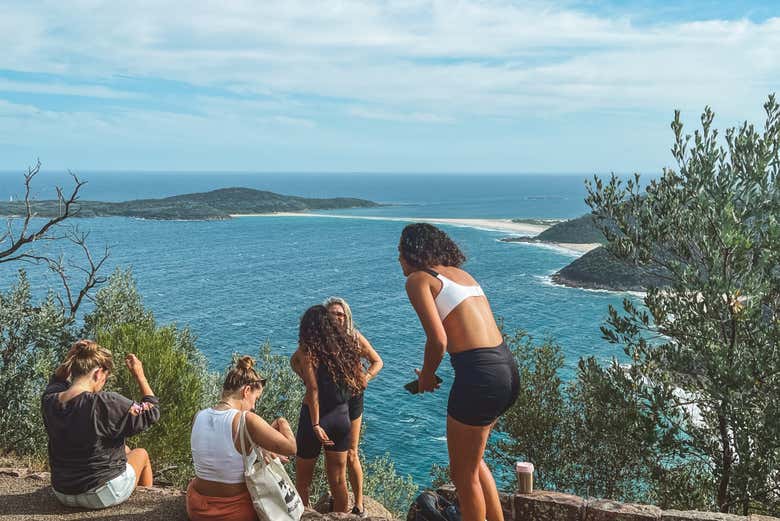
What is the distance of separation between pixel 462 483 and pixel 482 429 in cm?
59

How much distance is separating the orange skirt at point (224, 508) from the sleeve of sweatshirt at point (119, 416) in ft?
2.97

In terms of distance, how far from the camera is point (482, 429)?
4.93 m

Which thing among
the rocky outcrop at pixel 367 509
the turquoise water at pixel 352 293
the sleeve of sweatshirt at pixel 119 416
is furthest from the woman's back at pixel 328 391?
the turquoise water at pixel 352 293

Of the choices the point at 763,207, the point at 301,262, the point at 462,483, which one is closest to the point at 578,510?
the point at 462,483

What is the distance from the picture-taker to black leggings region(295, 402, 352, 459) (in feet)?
21.9

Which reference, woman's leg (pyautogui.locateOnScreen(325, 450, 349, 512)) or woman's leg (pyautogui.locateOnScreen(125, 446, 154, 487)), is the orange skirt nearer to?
woman's leg (pyautogui.locateOnScreen(325, 450, 349, 512))

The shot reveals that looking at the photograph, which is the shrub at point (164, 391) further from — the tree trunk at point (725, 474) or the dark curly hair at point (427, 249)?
the dark curly hair at point (427, 249)

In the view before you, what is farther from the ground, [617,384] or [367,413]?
[617,384]

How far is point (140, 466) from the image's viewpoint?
726 cm

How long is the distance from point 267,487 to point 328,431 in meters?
1.20

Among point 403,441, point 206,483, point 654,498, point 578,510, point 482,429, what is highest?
point 482,429

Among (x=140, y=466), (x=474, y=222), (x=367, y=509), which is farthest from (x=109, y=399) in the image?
(x=474, y=222)

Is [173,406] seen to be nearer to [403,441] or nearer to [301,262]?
[403,441]

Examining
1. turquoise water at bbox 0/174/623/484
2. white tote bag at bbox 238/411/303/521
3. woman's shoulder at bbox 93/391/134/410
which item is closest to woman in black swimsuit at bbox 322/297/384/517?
white tote bag at bbox 238/411/303/521
